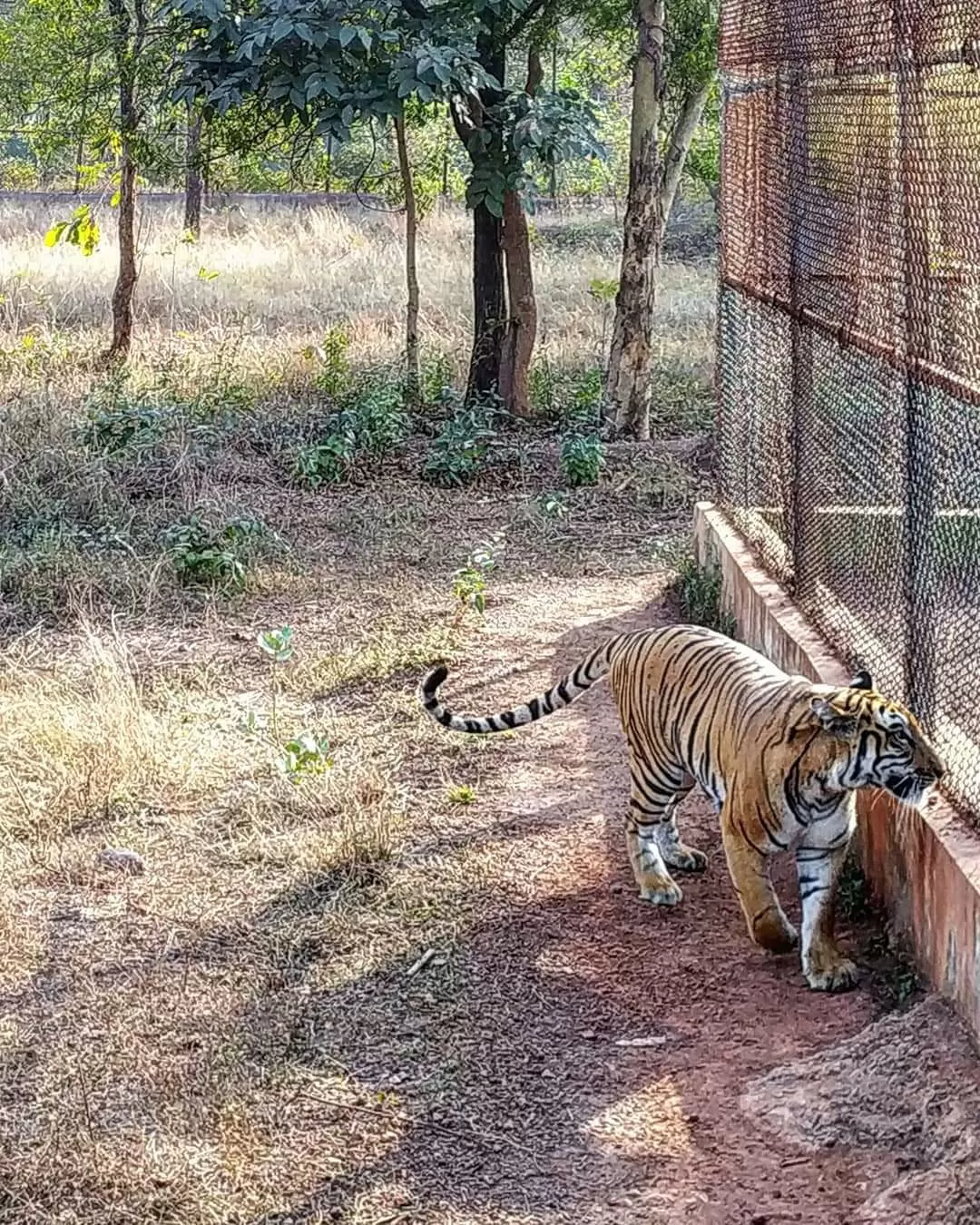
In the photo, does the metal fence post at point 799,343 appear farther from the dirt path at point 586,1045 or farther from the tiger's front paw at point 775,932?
the tiger's front paw at point 775,932

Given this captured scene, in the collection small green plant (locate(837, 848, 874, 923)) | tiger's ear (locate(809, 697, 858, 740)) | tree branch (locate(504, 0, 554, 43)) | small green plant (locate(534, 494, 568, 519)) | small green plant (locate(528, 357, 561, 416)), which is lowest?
small green plant (locate(837, 848, 874, 923))

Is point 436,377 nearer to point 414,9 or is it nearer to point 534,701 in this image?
point 414,9

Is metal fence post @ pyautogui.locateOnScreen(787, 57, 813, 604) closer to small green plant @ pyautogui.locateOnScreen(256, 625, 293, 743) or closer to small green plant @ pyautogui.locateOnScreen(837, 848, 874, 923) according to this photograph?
small green plant @ pyautogui.locateOnScreen(837, 848, 874, 923)

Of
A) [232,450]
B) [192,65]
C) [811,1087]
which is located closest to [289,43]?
[192,65]

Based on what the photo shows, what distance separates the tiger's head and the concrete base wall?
106 mm

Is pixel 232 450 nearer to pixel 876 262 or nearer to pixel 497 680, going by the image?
pixel 497 680

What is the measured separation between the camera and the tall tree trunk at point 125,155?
12805 millimetres

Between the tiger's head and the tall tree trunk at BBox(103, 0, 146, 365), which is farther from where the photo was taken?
the tall tree trunk at BBox(103, 0, 146, 365)

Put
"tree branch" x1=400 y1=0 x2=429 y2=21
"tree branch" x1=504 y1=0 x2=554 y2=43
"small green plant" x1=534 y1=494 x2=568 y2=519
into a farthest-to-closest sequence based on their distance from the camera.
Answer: "tree branch" x1=504 y1=0 x2=554 y2=43
"tree branch" x1=400 y1=0 x2=429 y2=21
"small green plant" x1=534 y1=494 x2=568 y2=519

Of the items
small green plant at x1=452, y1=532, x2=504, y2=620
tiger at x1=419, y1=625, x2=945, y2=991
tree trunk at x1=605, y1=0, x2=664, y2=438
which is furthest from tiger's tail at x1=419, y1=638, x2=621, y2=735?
tree trunk at x1=605, y1=0, x2=664, y2=438

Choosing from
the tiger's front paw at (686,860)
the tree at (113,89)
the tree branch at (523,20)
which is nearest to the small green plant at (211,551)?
the tree at (113,89)

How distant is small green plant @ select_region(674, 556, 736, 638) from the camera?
738cm

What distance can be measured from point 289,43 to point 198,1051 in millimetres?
7393

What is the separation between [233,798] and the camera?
19.5 ft
